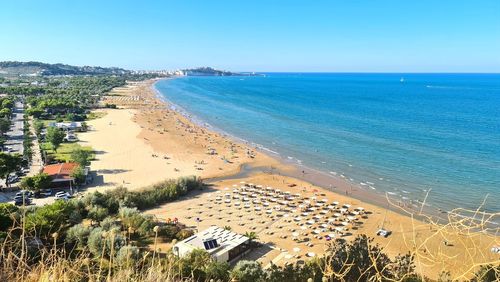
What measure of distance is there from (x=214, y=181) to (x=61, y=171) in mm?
12844

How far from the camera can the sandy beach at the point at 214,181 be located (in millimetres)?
20359

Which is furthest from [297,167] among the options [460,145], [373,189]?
[460,145]

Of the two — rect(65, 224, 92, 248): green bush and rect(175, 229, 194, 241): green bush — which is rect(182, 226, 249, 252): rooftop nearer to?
rect(175, 229, 194, 241): green bush

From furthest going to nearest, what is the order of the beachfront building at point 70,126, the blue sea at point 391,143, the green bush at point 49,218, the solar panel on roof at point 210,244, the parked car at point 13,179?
the beachfront building at point 70,126, the blue sea at point 391,143, the parked car at point 13,179, the solar panel on roof at point 210,244, the green bush at point 49,218

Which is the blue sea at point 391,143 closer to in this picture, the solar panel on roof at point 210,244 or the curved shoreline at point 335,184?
the curved shoreline at point 335,184

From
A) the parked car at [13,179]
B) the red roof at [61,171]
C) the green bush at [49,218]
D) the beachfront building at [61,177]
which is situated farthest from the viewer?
the parked car at [13,179]

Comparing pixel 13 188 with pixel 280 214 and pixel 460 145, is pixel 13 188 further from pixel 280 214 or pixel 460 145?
pixel 460 145

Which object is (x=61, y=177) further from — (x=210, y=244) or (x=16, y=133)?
(x=16, y=133)

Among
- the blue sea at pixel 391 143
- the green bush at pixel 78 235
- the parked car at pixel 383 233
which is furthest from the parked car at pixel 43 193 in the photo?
the blue sea at pixel 391 143

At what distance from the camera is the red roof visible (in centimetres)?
2873

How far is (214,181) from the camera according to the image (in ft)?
109

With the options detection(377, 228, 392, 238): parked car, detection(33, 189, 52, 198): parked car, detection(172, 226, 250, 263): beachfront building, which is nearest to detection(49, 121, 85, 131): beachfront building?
detection(33, 189, 52, 198): parked car

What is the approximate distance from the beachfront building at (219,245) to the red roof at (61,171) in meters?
15.6

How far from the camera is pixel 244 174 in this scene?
35844 millimetres
